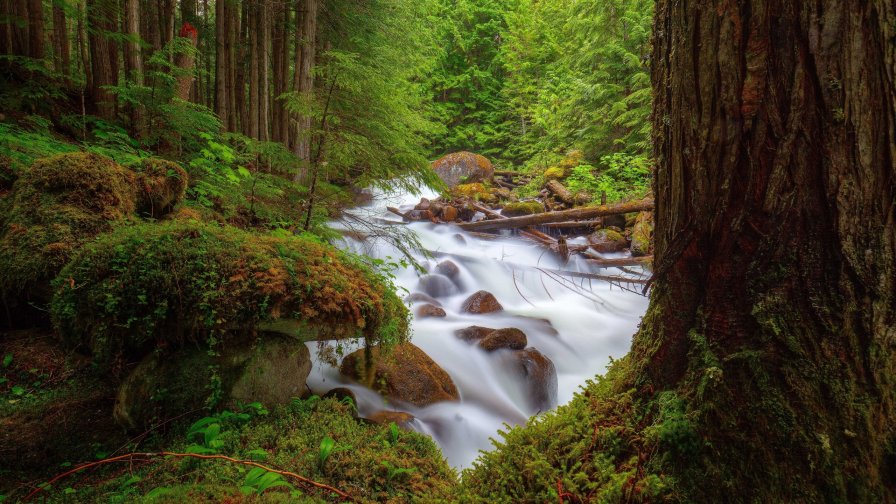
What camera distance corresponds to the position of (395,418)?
3434 millimetres

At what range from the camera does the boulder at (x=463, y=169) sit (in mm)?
15788

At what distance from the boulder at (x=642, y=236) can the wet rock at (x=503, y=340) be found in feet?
12.5

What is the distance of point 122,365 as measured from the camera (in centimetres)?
248

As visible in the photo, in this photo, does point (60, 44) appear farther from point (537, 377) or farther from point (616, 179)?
point (616, 179)

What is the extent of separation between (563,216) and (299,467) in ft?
26.6

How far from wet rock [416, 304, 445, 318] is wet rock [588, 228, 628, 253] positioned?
4.44 m

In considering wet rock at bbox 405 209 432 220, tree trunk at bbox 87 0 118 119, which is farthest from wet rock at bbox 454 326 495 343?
tree trunk at bbox 87 0 118 119

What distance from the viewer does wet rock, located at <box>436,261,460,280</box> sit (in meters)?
7.61

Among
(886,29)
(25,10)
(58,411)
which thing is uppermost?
(25,10)

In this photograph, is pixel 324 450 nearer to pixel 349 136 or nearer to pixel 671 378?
pixel 671 378

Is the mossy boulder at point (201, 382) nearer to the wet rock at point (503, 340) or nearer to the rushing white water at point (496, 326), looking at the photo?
the rushing white water at point (496, 326)

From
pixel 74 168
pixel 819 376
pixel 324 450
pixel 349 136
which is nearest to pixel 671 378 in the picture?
pixel 819 376

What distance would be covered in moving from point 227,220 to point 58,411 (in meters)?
2.59

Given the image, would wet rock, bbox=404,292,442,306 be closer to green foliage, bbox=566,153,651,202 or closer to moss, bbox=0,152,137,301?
moss, bbox=0,152,137,301
